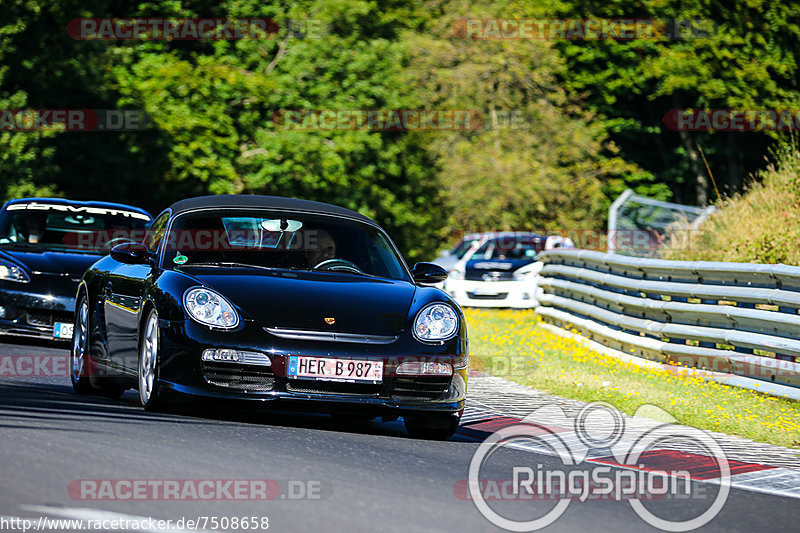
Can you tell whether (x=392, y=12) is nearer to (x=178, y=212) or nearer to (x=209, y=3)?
(x=209, y=3)

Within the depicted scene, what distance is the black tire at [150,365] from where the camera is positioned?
26.8ft

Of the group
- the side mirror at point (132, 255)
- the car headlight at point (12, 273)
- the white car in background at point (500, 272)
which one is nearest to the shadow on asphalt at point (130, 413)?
the side mirror at point (132, 255)

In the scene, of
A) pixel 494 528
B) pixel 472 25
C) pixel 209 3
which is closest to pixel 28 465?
pixel 494 528

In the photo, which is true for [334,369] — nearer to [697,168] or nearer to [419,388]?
[419,388]

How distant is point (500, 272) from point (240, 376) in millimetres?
18705

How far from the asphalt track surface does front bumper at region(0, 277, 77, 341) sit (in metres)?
4.43

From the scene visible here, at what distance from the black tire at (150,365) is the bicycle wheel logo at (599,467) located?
1.99 meters

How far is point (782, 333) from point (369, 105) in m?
28.6

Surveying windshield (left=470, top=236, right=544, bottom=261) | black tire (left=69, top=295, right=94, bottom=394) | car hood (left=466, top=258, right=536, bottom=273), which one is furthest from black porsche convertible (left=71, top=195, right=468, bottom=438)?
windshield (left=470, top=236, right=544, bottom=261)

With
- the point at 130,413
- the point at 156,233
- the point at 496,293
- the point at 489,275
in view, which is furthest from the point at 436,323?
the point at 489,275

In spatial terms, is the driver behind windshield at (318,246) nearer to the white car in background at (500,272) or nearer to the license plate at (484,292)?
the white car in background at (500,272)

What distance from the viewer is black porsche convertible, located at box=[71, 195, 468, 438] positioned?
7953 mm

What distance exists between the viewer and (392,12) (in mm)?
48188

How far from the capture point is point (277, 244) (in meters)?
9.27
